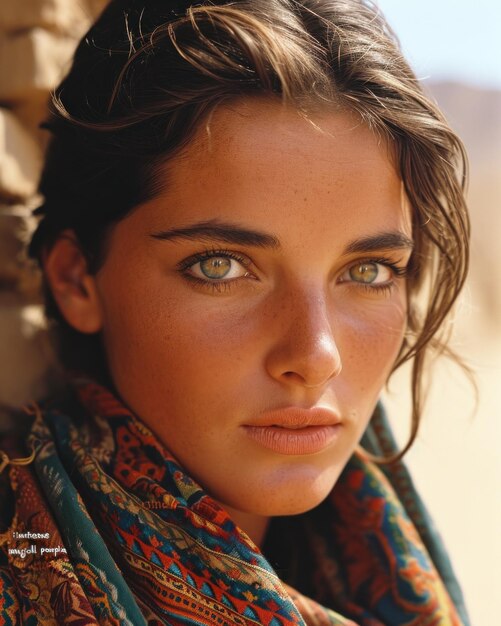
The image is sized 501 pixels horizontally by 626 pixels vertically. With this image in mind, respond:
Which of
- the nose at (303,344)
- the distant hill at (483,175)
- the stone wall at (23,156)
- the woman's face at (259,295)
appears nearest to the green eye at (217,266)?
the woman's face at (259,295)

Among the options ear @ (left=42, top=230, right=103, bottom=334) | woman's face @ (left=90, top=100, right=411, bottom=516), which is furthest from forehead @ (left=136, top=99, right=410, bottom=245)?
ear @ (left=42, top=230, right=103, bottom=334)

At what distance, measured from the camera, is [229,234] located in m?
1.33

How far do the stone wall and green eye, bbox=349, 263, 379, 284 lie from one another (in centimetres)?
91

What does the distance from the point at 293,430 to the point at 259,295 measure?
0.84 feet

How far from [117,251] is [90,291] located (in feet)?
0.47

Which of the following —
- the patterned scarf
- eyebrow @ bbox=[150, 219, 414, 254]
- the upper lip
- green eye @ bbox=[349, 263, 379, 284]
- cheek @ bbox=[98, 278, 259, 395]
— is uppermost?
green eye @ bbox=[349, 263, 379, 284]

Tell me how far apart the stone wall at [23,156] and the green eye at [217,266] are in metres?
0.77

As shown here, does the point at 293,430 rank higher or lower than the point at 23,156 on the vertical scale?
lower

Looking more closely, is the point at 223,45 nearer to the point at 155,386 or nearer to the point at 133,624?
the point at 155,386

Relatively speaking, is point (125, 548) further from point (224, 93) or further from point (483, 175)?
point (483, 175)

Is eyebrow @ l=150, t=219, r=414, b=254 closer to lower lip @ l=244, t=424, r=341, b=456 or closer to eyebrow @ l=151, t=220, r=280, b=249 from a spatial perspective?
eyebrow @ l=151, t=220, r=280, b=249

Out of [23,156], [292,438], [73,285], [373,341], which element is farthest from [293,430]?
[23,156]

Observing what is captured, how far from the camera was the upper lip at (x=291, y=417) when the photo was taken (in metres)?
1.34

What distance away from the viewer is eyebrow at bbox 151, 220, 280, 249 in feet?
4.34
